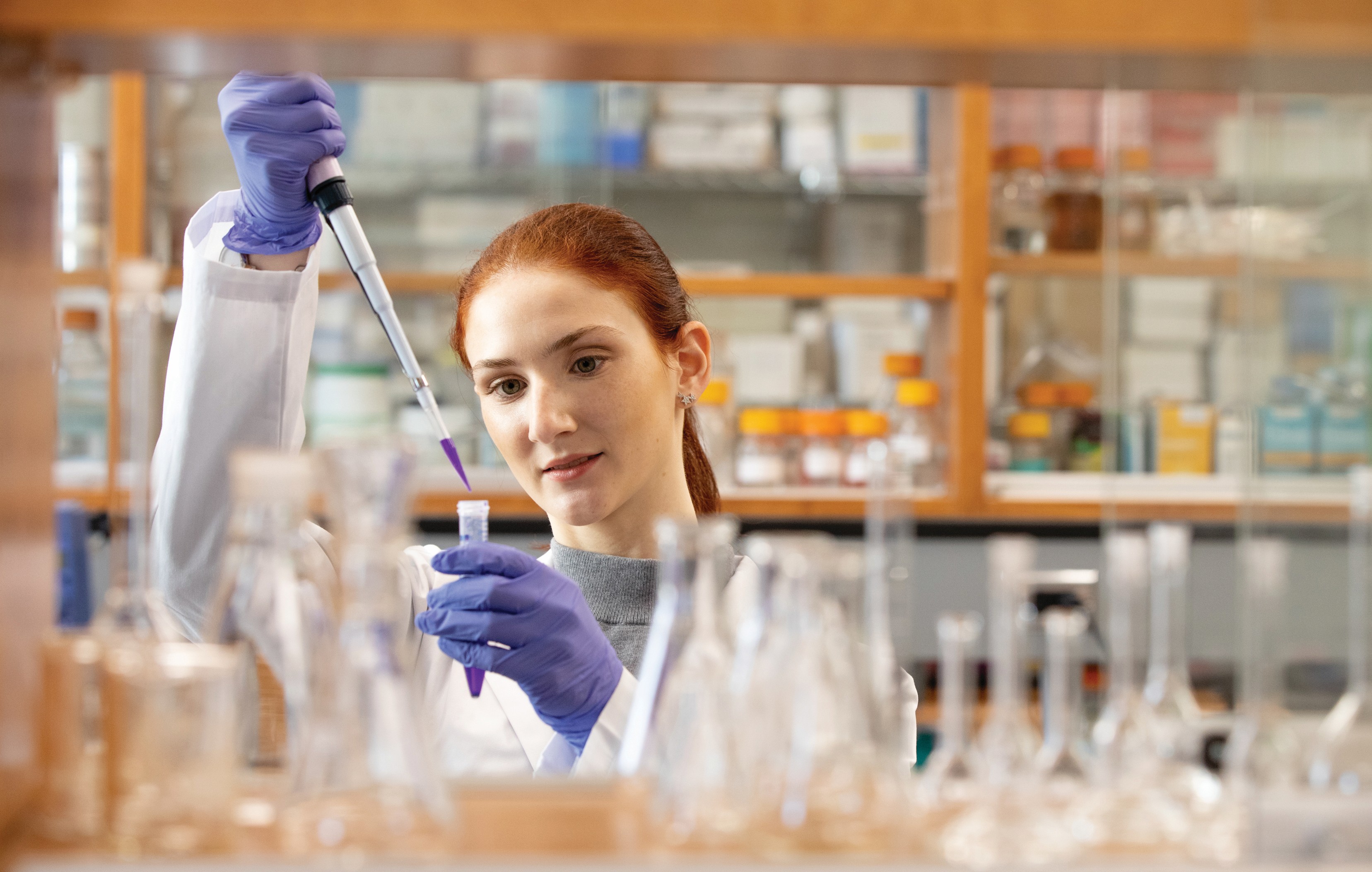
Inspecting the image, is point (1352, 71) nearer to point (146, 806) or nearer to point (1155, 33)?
point (1155, 33)

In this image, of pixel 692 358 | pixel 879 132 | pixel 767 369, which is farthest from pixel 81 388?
pixel 879 132

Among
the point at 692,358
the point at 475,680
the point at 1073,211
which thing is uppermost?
the point at 1073,211

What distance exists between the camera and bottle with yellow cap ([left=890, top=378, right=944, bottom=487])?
9.30ft

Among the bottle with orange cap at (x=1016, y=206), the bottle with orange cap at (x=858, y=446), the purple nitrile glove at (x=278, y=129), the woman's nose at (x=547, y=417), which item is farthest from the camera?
the bottle with orange cap at (x=1016, y=206)

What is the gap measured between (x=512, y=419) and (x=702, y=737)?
38.8 inches

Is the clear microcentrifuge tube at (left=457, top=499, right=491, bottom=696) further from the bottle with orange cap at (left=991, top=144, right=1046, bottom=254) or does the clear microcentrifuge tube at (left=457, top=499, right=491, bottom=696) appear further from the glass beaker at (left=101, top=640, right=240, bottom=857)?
the bottle with orange cap at (left=991, top=144, right=1046, bottom=254)

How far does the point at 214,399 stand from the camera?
1287mm

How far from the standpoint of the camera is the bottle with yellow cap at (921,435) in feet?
9.30

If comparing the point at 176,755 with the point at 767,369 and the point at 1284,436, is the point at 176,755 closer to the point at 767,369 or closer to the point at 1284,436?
the point at 1284,436

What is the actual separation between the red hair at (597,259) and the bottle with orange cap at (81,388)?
90 centimetres

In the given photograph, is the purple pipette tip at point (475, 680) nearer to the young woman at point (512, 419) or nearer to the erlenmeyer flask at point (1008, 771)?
the young woman at point (512, 419)

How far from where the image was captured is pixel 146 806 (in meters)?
0.59

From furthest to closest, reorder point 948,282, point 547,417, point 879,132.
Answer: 1. point 879,132
2. point 948,282
3. point 547,417

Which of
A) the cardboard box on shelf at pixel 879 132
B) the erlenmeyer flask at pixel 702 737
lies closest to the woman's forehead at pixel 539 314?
the erlenmeyer flask at pixel 702 737
